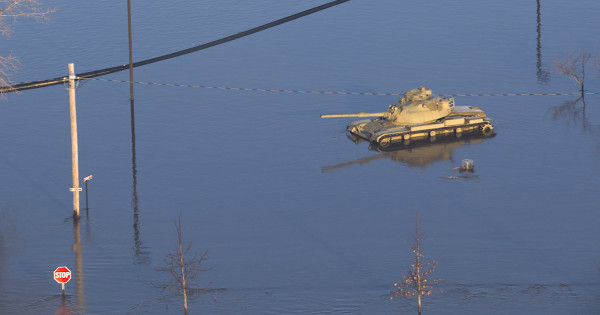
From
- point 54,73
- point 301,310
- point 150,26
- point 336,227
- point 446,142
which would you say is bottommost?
point 301,310

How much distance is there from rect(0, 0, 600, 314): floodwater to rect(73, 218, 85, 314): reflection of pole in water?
127 mm

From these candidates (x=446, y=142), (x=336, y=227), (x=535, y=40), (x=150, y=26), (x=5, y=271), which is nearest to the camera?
(x=5, y=271)

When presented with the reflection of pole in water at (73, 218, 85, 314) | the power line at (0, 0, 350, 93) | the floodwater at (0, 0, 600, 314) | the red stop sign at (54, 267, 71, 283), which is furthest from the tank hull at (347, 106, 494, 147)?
the red stop sign at (54, 267, 71, 283)

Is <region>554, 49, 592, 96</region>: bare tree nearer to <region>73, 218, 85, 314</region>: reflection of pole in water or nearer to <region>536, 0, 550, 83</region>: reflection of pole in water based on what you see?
<region>536, 0, 550, 83</region>: reflection of pole in water

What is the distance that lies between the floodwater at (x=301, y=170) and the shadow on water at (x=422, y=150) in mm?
254

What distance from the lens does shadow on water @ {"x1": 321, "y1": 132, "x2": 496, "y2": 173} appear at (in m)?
70.2

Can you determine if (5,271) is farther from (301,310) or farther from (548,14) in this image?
(548,14)

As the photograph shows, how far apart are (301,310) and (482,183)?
72.0 ft

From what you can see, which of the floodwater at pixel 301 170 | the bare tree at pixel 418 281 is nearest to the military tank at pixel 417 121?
the floodwater at pixel 301 170

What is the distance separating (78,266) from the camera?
53.0 metres

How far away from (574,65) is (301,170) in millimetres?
30330

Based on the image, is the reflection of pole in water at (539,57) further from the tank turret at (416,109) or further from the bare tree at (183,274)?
the bare tree at (183,274)

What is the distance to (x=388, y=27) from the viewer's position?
105938 millimetres

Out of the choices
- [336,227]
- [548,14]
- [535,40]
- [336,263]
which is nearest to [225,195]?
[336,227]
